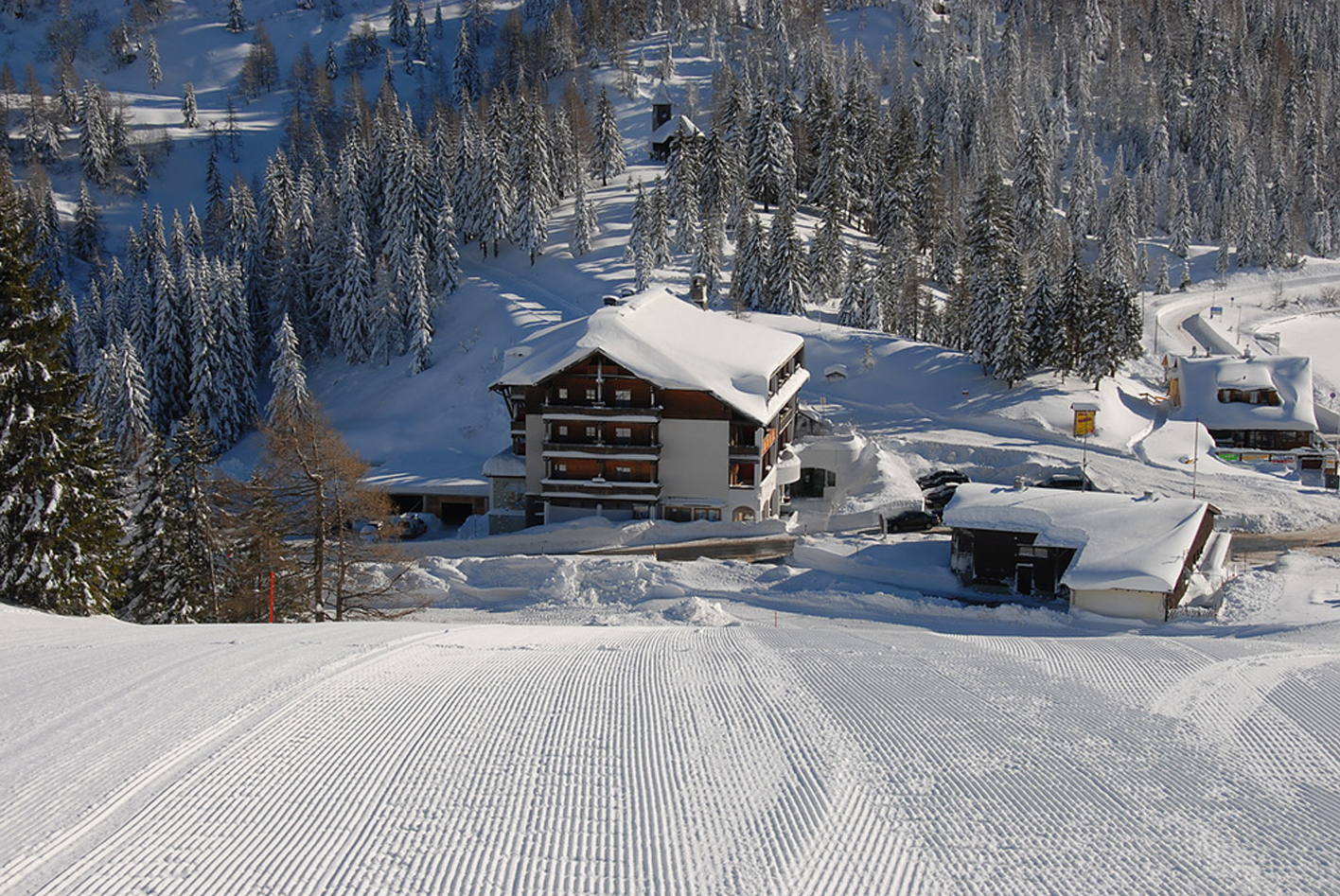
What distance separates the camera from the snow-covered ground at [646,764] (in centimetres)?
1015

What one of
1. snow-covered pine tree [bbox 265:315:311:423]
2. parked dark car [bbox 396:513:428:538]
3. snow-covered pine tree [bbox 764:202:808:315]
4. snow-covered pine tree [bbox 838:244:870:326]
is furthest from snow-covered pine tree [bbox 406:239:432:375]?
snow-covered pine tree [bbox 838:244:870:326]

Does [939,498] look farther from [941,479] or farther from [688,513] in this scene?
[688,513]

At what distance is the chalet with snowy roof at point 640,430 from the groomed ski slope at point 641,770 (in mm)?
20359

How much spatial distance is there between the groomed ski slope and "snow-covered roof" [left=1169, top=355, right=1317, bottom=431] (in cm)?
4464

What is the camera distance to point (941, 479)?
44.8 m

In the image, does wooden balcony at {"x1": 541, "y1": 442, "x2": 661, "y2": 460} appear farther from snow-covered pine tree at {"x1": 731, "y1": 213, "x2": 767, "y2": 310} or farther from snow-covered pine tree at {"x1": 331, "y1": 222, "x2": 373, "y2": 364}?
snow-covered pine tree at {"x1": 331, "y1": 222, "x2": 373, "y2": 364}

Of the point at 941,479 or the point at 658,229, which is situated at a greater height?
the point at 658,229

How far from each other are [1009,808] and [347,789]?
7.37 m

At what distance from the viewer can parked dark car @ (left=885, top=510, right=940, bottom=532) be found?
1524 inches

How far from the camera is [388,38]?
160 m

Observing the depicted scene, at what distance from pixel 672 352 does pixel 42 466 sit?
2331cm

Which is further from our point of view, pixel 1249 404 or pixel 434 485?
pixel 1249 404

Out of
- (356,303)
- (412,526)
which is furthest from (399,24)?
(412,526)

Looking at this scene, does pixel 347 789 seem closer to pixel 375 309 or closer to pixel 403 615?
pixel 403 615
